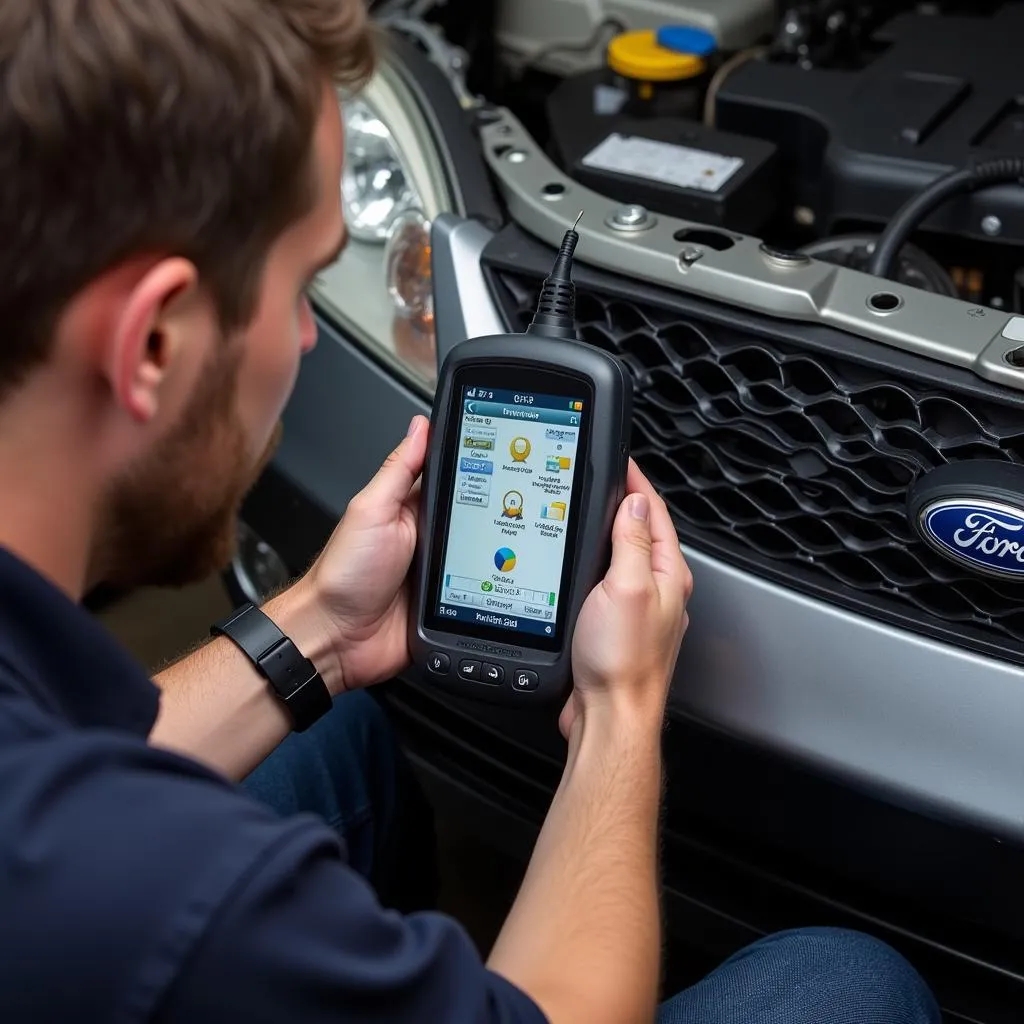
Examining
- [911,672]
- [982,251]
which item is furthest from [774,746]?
[982,251]

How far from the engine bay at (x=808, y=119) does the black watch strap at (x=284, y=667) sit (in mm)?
440

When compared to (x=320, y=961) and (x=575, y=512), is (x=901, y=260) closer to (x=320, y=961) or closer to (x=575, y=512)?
(x=575, y=512)

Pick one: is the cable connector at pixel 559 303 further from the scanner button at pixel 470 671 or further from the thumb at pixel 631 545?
the scanner button at pixel 470 671

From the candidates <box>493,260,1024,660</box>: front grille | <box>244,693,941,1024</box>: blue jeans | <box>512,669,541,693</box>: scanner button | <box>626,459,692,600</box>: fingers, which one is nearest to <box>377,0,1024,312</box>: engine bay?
<box>493,260,1024,660</box>: front grille

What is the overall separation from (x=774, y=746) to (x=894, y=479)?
0.65ft

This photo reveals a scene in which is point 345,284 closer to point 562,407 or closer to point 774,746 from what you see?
point 562,407

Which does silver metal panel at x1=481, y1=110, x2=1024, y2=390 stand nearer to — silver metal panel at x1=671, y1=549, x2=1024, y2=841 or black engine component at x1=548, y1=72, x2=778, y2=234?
black engine component at x1=548, y1=72, x2=778, y2=234

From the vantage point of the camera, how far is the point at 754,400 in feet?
3.02

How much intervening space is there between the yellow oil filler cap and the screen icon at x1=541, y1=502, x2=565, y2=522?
20.4 inches

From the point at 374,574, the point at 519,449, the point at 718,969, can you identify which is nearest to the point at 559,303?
the point at 519,449

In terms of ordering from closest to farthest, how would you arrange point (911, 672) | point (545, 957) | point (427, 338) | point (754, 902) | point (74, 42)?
point (74, 42)
point (545, 957)
point (911, 672)
point (754, 902)
point (427, 338)

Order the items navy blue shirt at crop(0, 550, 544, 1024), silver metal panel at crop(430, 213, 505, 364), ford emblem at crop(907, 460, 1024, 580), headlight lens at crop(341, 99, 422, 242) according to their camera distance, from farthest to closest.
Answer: headlight lens at crop(341, 99, 422, 242), silver metal panel at crop(430, 213, 505, 364), ford emblem at crop(907, 460, 1024, 580), navy blue shirt at crop(0, 550, 544, 1024)

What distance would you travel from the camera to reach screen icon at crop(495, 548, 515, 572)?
90cm

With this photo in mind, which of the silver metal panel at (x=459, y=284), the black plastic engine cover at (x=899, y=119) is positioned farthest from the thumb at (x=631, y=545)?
the black plastic engine cover at (x=899, y=119)
